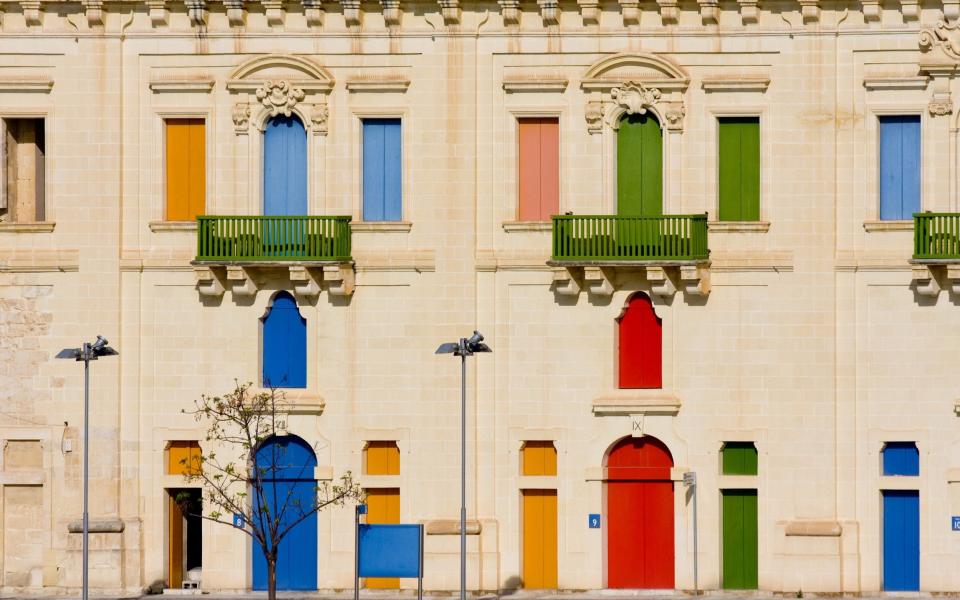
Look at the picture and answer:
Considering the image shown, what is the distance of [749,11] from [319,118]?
427 inches

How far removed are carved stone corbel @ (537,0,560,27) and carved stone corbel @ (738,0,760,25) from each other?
447 cm

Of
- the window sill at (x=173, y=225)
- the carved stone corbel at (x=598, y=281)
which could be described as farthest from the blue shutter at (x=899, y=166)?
the window sill at (x=173, y=225)

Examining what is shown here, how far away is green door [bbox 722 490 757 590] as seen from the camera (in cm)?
6047

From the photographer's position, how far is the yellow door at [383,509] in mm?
61312

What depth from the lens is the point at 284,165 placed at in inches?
2438

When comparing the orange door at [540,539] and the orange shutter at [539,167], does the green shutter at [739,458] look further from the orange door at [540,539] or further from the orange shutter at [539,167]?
the orange shutter at [539,167]

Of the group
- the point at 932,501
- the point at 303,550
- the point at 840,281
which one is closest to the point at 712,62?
the point at 840,281

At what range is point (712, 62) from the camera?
60.8 meters

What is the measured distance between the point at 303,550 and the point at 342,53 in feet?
40.5

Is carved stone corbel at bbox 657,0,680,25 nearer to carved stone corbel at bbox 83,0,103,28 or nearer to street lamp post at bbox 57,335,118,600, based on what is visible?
carved stone corbel at bbox 83,0,103,28

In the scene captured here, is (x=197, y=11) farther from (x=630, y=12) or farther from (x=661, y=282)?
(x=661, y=282)

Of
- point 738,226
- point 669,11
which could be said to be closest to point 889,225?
point 738,226

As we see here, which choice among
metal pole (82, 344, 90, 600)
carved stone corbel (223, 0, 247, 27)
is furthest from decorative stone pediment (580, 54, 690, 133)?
metal pole (82, 344, 90, 600)

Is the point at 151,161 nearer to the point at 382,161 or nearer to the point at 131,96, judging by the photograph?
the point at 131,96
